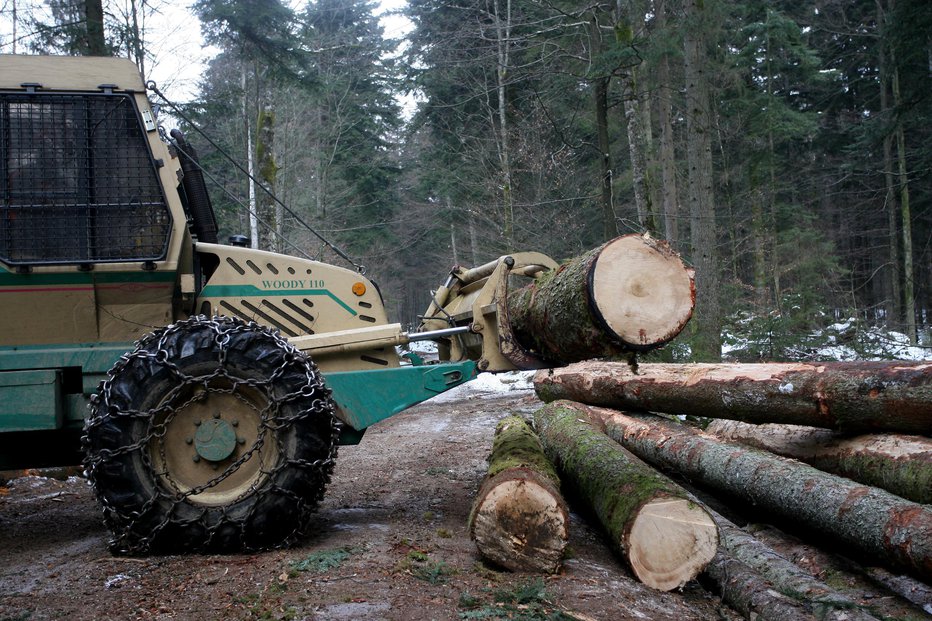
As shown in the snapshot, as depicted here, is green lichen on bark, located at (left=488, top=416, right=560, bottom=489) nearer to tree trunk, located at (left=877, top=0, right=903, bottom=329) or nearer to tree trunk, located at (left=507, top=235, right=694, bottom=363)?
tree trunk, located at (left=507, top=235, right=694, bottom=363)

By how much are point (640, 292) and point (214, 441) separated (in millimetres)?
2849

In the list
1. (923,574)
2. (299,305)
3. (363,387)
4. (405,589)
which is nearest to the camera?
(405,589)

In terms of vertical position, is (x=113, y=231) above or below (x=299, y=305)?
above

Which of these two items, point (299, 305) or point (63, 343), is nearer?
point (63, 343)

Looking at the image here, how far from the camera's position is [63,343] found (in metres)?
5.41

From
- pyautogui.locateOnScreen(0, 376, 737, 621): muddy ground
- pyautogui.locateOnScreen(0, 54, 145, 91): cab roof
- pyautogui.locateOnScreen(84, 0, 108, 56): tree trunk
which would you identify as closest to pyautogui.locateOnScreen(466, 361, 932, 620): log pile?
pyautogui.locateOnScreen(0, 376, 737, 621): muddy ground

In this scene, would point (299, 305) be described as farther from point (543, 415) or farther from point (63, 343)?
point (543, 415)

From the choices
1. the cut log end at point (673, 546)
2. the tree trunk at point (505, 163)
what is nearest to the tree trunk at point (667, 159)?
the tree trunk at point (505, 163)

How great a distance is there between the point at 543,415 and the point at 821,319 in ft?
27.0

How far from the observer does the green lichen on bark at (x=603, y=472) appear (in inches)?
191

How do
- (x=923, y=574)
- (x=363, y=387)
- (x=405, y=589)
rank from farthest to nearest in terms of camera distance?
(x=363, y=387), (x=923, y=574), (x=405, y=589)

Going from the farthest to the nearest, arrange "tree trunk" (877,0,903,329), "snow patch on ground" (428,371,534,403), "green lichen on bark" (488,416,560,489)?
1. "tree trunk" (877,0,903,329)
2. "snow patch on ground" (428,371,534,403)
3. "green lichen on bark" (488,416,560,489)

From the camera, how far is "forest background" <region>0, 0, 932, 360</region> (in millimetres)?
13867

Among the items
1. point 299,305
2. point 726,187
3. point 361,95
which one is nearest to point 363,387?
point 299,305
